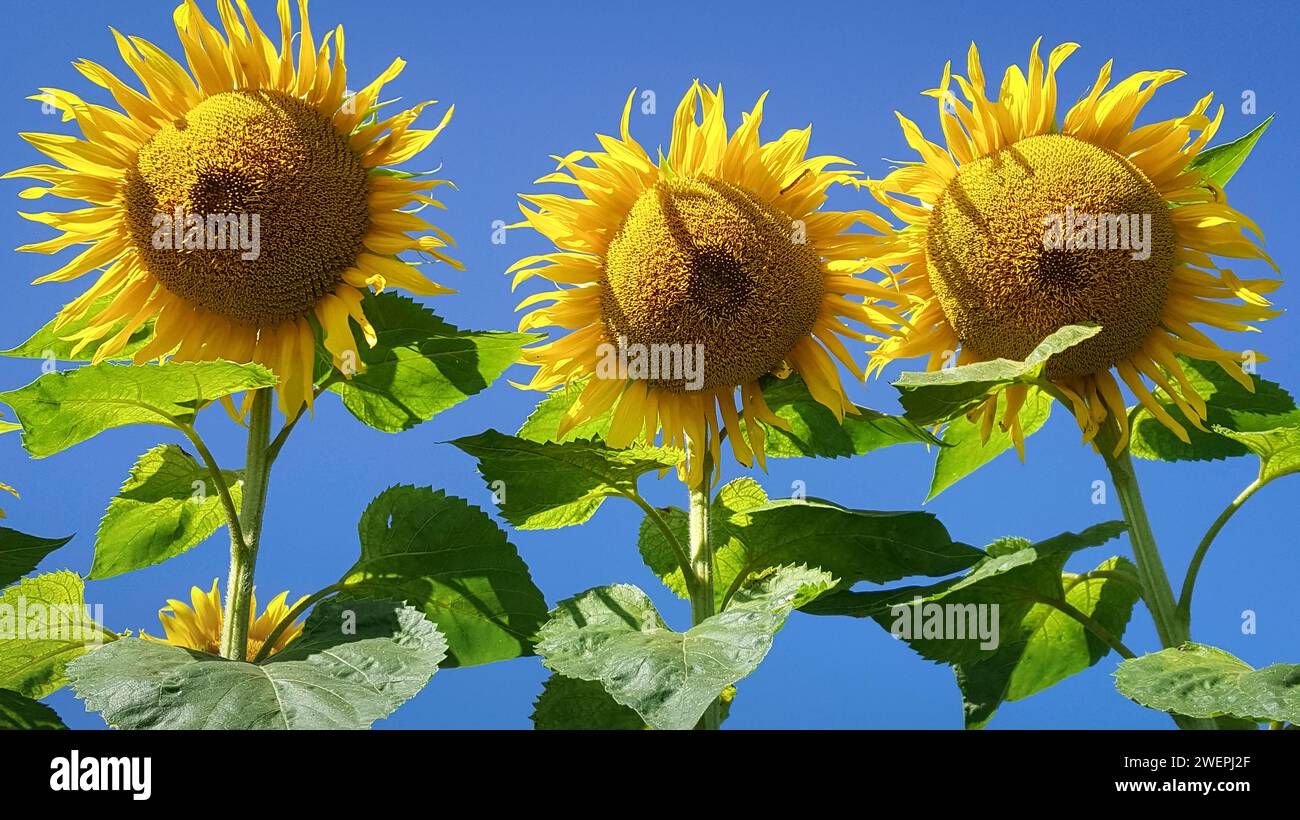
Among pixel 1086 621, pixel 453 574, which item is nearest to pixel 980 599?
pixel 1086 621

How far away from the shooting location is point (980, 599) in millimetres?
3033

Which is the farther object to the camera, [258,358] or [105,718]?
[258,358]

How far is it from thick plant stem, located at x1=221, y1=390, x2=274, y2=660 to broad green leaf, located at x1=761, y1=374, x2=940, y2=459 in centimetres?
114

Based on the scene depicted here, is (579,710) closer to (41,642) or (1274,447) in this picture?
(41,642)

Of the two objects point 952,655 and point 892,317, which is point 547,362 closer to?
point 892,317

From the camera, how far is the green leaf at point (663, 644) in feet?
6.81

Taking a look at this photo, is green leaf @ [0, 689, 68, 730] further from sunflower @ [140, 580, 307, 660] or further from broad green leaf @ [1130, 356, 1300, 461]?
broad green leaf @ [1130, 356, 1300, 461]

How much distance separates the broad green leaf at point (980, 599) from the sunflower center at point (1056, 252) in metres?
0.45

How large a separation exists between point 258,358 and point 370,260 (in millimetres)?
347

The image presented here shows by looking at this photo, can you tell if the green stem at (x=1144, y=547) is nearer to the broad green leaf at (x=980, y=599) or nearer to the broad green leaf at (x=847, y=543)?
the broad green leaf at (x=980, y=599)

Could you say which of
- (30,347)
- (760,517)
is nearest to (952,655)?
(760,517)

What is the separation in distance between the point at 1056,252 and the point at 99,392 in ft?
6.72

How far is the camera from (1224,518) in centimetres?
303
